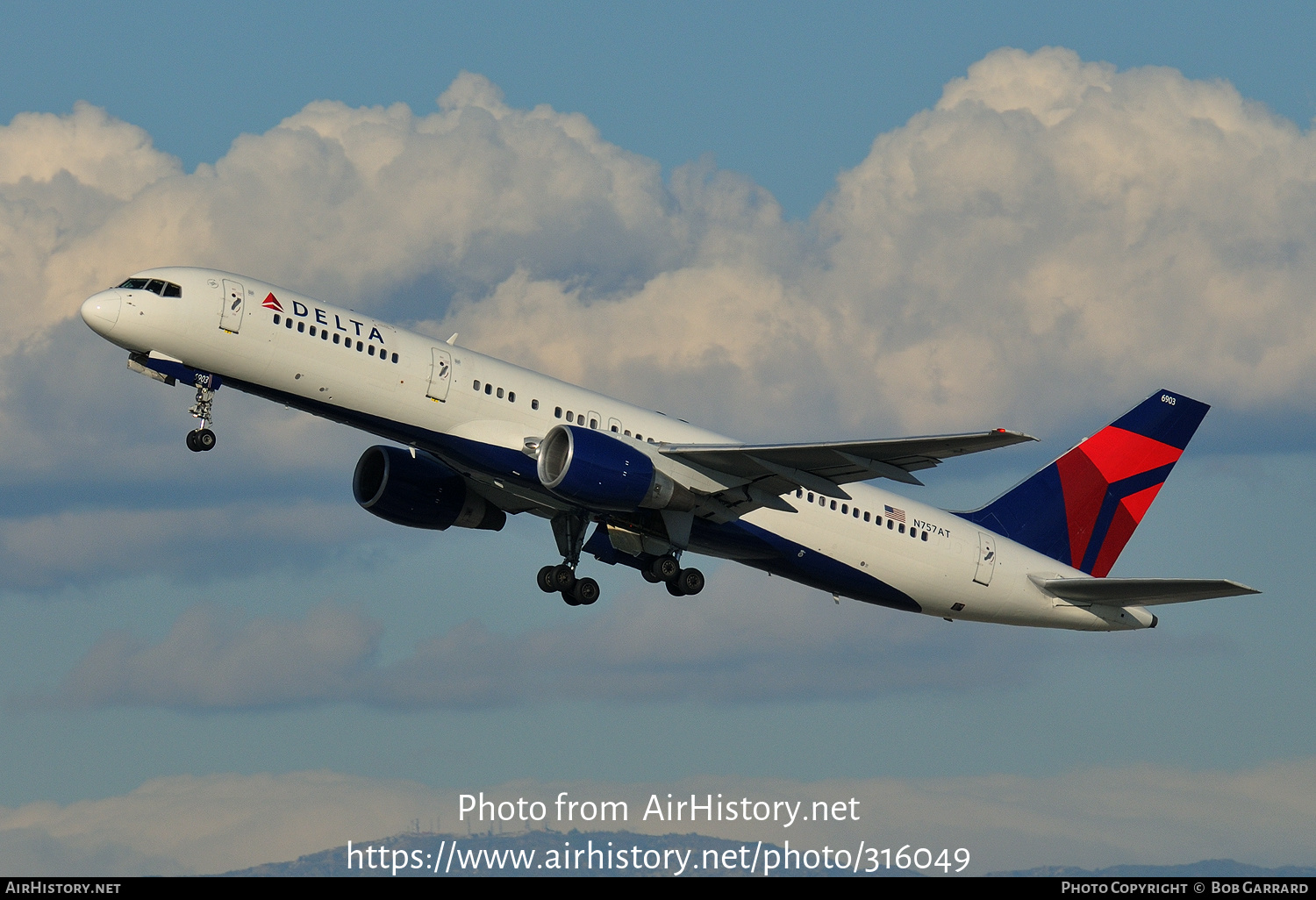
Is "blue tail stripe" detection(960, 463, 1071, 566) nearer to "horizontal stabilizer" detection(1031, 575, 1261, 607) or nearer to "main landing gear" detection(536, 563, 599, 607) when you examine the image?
"horizontal stabilizer" detection(1031, 575, 1261, 607)

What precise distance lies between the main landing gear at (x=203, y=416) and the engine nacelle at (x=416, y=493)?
8.90m

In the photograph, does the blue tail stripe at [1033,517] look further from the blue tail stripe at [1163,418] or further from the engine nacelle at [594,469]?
the engine nacelle at [594,469]

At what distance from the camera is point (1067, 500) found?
5094 cm

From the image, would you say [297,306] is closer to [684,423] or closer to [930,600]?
[684,423]

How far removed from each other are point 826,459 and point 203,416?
15936 millimetres

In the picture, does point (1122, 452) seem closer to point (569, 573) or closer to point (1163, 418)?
point (1163, 418)

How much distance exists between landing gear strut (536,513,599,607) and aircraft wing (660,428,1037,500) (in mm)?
4376

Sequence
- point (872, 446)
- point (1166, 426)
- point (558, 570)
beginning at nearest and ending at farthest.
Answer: point (872, 446) → point (558, 570) → point (1166, 426)

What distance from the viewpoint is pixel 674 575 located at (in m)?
A: 45.6

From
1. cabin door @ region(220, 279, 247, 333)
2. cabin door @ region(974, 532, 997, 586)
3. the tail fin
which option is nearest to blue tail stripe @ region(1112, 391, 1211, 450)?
the tail fin

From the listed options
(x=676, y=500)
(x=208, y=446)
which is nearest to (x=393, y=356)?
(x=208, y=446)

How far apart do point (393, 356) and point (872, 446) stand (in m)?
12.3

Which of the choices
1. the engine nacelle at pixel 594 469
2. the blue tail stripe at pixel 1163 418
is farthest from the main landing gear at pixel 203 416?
the blue tail stripe at pixel 1163 418

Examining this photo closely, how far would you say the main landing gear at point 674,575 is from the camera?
149ft
